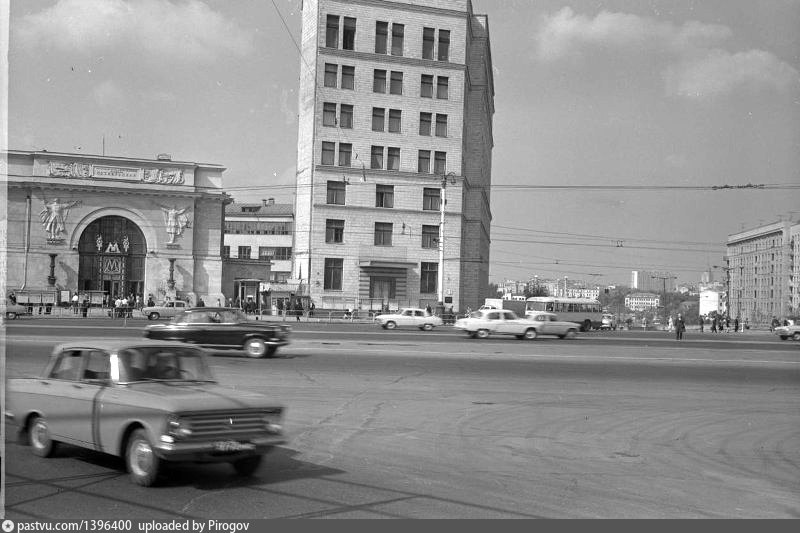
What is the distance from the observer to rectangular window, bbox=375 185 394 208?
62.4 metres

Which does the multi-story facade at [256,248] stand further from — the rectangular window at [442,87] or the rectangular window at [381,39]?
the rectangular window at [381,39]

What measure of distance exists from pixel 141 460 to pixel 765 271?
9216 cm

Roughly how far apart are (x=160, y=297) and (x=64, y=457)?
55.0 m

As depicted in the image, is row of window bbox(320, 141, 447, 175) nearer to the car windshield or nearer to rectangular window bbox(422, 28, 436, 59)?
rectangular window bbox(422, 28, 436, 59)

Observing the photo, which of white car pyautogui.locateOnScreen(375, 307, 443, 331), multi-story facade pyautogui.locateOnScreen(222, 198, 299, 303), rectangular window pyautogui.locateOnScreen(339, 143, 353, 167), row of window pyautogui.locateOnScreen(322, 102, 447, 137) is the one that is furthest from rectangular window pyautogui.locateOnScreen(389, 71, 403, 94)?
white car pyautogui.locateOnScreen(375, 307, 443, 331)

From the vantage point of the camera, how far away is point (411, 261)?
206 feet

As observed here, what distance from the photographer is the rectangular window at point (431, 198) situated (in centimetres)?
6319

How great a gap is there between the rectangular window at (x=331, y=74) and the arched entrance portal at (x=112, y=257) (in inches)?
758

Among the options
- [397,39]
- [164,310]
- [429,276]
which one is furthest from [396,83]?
[164,310]

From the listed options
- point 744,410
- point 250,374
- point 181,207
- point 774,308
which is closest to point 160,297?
point 181,207

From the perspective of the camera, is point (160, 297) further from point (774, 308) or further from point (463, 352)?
point (774, 308)

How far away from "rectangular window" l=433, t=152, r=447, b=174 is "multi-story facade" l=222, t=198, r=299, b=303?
570 inches

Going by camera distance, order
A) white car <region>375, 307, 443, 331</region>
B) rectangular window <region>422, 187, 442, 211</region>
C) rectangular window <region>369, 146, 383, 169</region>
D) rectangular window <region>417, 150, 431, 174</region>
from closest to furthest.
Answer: white car <region>375, 307, 443, 331</region> < rectangular window <region>369, 146, 383, 169</region> < rectangular window <region>417, 150, 431, 174</region> < rectangular window <region>422, 187, 442, 211</region>

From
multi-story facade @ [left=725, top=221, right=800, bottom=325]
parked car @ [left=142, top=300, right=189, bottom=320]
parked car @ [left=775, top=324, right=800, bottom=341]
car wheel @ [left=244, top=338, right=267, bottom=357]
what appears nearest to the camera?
car wheel @ [left=244, top=338, right=267, bottom=357]
